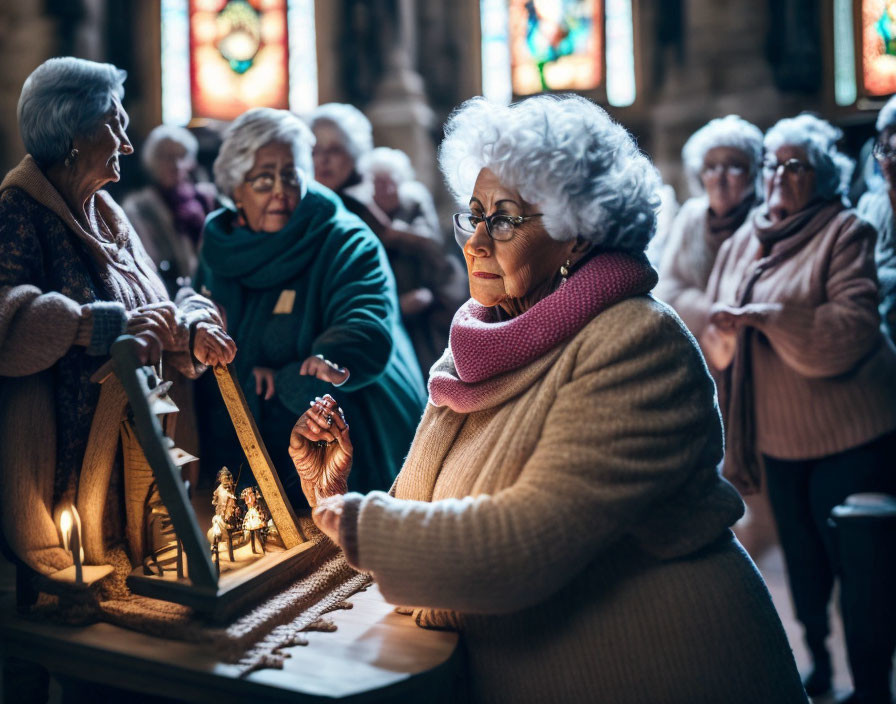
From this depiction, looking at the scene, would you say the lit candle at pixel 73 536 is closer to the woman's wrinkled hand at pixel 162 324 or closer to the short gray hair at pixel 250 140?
the woman's wrinkled hand at pixel 162 324

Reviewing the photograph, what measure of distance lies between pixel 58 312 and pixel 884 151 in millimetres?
3393

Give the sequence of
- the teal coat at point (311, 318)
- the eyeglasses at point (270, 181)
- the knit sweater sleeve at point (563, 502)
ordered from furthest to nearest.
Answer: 1. the eyeglasses at point (270, 181)
2. the teal coat at point (311, 318)
3. the knit sweater sleeve at point (563, 502)

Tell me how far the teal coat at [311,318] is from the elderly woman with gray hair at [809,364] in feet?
5.54

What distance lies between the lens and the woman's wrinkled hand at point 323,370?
2.87 m

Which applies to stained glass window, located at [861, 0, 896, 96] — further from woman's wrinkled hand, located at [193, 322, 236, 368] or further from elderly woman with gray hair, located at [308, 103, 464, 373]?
woman's wrinkled hand, located at [193, 322, 236, 368]

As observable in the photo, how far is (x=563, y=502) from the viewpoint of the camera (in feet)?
6.16

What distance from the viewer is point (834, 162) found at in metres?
4.11

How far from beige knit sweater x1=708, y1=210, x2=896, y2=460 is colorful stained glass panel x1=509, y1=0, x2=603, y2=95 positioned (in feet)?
15.0

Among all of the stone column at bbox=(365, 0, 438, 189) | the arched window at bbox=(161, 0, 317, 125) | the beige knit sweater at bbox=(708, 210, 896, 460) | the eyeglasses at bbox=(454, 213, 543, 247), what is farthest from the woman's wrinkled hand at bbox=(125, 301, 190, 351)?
the arched window at bbox=(161, 0, 317, 125)

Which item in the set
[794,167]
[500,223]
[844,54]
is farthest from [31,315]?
[844,54]

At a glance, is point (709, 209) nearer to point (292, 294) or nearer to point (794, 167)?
point (794, 167)

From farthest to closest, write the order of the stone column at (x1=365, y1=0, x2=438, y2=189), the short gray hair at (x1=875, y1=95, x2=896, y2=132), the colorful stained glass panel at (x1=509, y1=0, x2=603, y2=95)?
the colorful stained glass panel at (x1=509, y1=0, x2=603, y2=95) → the stone column at (x1=365, y1=0, x2=438, y2=189) → the short gray hair at (x1=875, y1=95, x2=896, y2=132)

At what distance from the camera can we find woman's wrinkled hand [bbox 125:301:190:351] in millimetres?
2289

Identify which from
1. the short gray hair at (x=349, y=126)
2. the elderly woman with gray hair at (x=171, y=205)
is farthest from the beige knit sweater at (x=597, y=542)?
the elderly woman with gray hair at (x=171, y=205)
